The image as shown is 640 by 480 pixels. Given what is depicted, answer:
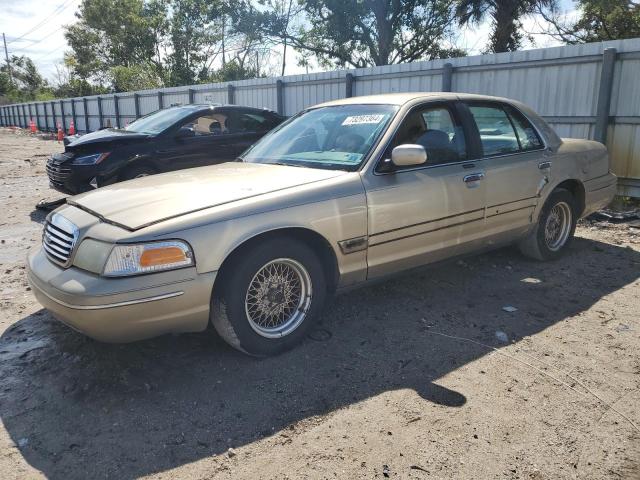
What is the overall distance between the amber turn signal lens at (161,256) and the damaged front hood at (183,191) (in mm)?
186

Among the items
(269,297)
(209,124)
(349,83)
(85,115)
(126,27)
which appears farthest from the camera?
(126,27)

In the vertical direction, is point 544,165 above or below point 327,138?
below

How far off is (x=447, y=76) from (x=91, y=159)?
6.02 m

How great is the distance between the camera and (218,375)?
326 centimetres

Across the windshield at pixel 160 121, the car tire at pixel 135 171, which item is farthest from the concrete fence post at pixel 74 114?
the car tire at pixel 135 171

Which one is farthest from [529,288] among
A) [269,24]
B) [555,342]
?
[269,24]

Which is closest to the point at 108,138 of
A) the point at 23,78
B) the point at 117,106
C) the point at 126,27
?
the point at 117,106

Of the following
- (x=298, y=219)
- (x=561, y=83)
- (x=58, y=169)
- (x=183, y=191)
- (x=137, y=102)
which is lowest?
(x=58, y=169)

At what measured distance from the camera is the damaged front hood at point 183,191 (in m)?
3.13

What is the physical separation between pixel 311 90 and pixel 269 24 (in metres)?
21.2

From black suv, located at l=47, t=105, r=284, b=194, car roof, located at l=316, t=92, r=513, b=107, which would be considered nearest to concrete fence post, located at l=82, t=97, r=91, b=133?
black suv, located at l=47, t=105, r=284, b=194

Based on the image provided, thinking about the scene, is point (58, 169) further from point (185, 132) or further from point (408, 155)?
point (408, 155)

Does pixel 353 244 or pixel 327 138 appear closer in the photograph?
pixel 353 244

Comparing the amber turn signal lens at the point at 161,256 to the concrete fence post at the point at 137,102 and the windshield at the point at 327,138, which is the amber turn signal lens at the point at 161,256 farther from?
the concrete fence post at the point at 137,102
